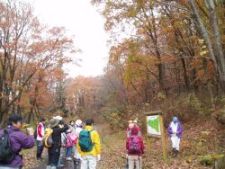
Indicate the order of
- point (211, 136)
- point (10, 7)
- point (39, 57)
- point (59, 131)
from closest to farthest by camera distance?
point (59, 131) → point (211, 136) → point (10, 7) → point (39, 57)

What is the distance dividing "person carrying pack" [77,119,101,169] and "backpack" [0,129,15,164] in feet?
12.9

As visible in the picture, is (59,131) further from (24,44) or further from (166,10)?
(24,44)

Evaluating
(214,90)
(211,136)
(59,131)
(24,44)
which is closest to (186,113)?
(214,90)

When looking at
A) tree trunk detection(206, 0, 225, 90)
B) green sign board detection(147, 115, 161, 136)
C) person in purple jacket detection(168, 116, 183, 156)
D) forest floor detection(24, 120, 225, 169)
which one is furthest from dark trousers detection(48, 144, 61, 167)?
person in purple jacket detection(168, 116, 183, 156)

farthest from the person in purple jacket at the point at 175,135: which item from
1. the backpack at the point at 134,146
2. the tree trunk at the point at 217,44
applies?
the tree trunk at the point at 217,44

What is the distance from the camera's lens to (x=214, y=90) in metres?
32.3

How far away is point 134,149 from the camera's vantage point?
13477 millimetres

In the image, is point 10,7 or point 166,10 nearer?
point 166,10

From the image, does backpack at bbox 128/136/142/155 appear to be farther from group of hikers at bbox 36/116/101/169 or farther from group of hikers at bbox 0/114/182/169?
group of hikers at bbox 36/116/101/169

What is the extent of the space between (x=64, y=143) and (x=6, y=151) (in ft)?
31.6

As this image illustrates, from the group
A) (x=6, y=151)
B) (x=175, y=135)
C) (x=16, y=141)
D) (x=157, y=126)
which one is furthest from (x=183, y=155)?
(x=6, y=151)

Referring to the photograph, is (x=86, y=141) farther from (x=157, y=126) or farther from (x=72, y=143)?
(x=157, y=126)

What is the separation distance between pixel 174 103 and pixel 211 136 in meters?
9.50

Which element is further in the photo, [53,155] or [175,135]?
[175,135]
